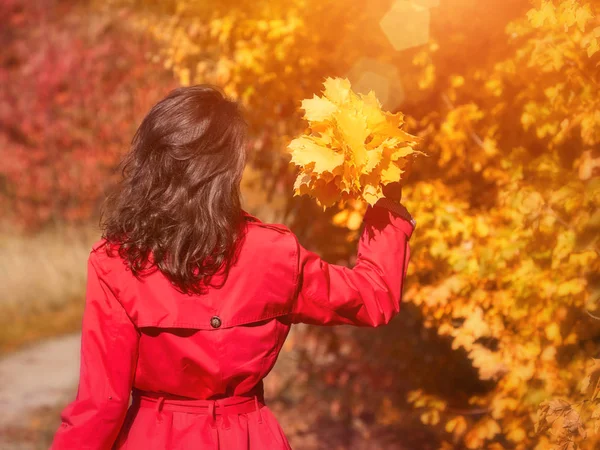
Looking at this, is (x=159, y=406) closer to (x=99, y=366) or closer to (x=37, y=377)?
(x=99, y=366)

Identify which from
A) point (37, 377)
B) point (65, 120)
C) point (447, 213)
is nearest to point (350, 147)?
point (447, 213)

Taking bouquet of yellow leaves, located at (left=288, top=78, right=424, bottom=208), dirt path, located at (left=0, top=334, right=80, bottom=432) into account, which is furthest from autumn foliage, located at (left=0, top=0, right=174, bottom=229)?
bouquet of yellow leaves, located at (left=288, top=78, right=424, bottom=208)

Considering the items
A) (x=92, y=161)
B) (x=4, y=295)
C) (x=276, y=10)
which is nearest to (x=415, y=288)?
(x=276, y=10)

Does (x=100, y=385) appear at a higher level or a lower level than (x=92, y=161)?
lower

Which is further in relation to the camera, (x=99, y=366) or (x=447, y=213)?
(x=447, y=213)

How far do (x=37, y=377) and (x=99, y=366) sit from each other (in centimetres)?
443

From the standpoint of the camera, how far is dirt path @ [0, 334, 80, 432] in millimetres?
5688

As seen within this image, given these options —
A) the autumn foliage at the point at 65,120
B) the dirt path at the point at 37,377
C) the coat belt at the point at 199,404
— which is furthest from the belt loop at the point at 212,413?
the autumn foliage at the point at 65,120

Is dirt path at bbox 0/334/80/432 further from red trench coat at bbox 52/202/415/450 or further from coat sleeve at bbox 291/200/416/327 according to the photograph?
coat sleeve at bbox 291/200/416/327

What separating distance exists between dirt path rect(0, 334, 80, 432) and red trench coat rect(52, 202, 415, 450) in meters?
3.33

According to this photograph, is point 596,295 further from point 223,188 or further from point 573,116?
point 223,188

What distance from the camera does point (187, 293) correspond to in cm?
208

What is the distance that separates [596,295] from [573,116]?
2.09 feet

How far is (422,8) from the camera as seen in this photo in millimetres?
3469
